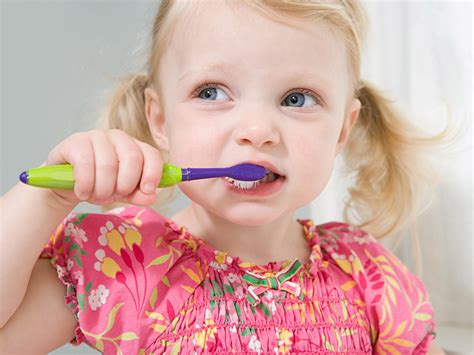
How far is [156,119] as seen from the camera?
97 cm

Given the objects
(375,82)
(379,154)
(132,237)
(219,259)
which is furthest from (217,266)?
(375,82)

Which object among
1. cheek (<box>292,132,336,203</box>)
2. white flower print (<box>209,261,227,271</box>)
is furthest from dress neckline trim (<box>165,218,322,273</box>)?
cheek (<box>292,132,336,203</box>)

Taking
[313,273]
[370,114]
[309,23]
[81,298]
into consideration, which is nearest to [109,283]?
[81,298]

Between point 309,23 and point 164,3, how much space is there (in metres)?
0.21

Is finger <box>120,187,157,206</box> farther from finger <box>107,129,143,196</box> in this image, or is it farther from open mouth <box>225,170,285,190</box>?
open mouth <box>225,170,285,190</box>

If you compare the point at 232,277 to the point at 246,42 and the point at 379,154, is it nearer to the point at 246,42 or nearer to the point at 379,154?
the point at 246,42

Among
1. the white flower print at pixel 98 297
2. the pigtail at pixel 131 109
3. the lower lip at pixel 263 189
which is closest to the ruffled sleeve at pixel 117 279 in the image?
the white flower print at pixel 98 297

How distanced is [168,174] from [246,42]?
20cm

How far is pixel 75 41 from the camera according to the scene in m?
1.30

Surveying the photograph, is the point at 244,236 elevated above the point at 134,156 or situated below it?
below

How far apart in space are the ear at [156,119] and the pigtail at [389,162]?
346mm

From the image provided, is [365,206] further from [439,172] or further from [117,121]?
[117,121]

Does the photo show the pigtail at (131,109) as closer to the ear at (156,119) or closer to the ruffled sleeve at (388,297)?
the ear at (156,119)

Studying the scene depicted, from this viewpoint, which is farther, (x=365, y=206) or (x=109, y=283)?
(x=365, y=206)
